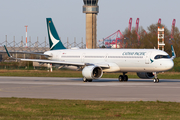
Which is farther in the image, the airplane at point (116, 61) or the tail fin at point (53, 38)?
the tail fin at point (53, 38)

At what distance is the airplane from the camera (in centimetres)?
3959

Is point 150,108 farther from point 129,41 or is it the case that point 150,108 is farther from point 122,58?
point 129,41

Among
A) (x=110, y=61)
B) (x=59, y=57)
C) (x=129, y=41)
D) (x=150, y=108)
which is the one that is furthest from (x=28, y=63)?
(x=150, y=108)

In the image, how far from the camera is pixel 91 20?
155250mm

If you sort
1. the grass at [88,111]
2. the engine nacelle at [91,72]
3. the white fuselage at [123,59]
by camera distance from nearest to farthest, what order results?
the grass at [88,111], the white fuselage at [123,59], the engine nacelle at [91,72]

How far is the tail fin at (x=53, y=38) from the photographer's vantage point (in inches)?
1999

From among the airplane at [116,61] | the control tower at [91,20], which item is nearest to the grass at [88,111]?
the airplane at [116,61]

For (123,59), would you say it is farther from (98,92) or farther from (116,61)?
(98,92)

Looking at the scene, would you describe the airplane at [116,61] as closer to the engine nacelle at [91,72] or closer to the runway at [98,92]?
the engine nacelle at [91,72]

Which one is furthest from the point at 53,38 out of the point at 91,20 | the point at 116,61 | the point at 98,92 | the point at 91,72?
the point at 91,20

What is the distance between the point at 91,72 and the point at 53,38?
12.9 meters

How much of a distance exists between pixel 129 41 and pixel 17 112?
111 metres

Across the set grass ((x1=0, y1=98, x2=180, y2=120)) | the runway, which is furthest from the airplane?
grass ((x1=0, y1=98, x2=180, y2=120))

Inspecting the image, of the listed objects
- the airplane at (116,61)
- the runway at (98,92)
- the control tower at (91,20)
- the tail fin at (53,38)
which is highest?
the control tower at (91,20)
